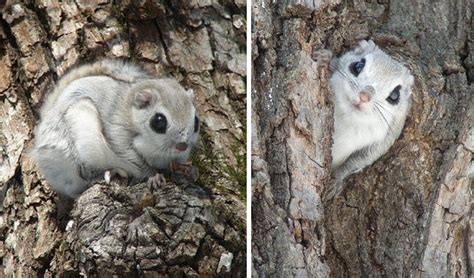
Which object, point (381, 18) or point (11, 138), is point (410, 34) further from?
point (11, 138)

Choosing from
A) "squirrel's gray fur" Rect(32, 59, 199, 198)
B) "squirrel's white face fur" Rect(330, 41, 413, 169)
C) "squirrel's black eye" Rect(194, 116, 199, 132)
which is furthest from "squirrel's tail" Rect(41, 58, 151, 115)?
"squirrel's white face fur" Rect(330, 41, 413, 169)

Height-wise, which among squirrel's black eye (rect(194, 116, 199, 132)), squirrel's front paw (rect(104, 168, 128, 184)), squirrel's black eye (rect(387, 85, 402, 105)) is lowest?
squirrel's front paw (rect(104, 168, 128, 184))

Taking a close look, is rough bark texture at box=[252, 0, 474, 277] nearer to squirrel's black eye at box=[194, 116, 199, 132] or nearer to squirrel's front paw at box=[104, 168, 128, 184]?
squirrel's black eye at box=[194, 116, 199, 132]

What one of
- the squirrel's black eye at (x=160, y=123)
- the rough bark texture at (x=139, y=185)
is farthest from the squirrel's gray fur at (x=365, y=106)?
the squirrel's black eye at (x=160, y=123)

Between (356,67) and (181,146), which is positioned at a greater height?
(356,67)

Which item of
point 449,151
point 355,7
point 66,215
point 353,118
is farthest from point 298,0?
point 66,215

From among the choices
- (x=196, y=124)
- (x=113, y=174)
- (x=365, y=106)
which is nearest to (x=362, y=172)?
(x=365, y=106)

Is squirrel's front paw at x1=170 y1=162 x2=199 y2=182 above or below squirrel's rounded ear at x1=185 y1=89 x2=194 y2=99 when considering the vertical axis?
below

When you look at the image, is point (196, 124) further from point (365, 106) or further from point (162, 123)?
point (365, 106)

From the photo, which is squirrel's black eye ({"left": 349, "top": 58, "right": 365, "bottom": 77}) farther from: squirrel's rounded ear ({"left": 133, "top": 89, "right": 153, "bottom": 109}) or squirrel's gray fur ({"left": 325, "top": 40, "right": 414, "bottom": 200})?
squirrel's rounded ear ({"left": 133, "top": 89, "right": 153, "bottom": 109})
